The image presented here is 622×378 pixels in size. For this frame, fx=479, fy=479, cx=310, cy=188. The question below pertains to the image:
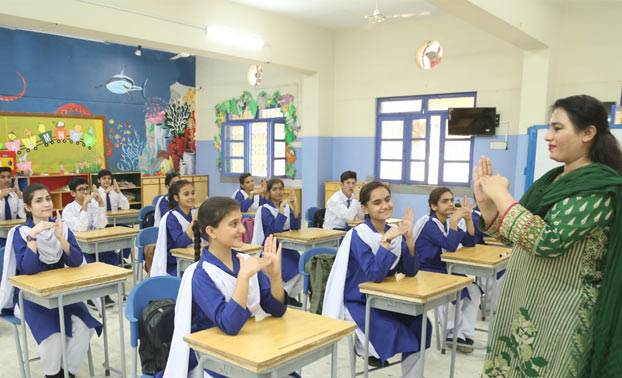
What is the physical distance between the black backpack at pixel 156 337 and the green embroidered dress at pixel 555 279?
1.48m

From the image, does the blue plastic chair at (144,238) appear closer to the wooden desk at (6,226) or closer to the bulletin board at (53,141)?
the wooden desk at (6,226)

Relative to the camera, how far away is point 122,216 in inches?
251

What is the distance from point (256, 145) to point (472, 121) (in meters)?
4.83

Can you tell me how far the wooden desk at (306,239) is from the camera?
462 centimetres

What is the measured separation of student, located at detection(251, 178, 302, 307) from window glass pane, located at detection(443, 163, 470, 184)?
360cm

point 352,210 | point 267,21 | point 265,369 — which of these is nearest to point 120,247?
point 352,210

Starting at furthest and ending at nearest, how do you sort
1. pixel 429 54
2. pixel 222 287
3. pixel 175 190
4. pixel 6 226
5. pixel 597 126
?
pixel 429 54 < pixel 6 226 < pixel 175 190 < pixel 222 287 < pixel 597 126

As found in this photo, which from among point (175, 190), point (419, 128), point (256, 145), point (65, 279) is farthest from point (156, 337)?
point (256, 145)

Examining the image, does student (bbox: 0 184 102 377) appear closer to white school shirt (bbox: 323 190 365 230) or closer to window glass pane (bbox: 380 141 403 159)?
white school shirt (bbox: 323 190 365 230)

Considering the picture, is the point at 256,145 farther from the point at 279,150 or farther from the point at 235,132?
the point at 235,132

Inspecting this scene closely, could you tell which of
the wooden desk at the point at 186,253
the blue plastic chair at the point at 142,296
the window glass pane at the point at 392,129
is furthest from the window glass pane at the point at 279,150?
the blue plastic chair at the point at 142,296

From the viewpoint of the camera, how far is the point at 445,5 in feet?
15.5

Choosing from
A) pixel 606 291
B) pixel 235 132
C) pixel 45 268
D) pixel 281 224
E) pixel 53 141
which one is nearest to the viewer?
pixel 606 291

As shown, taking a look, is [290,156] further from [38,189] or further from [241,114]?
[38,189]
